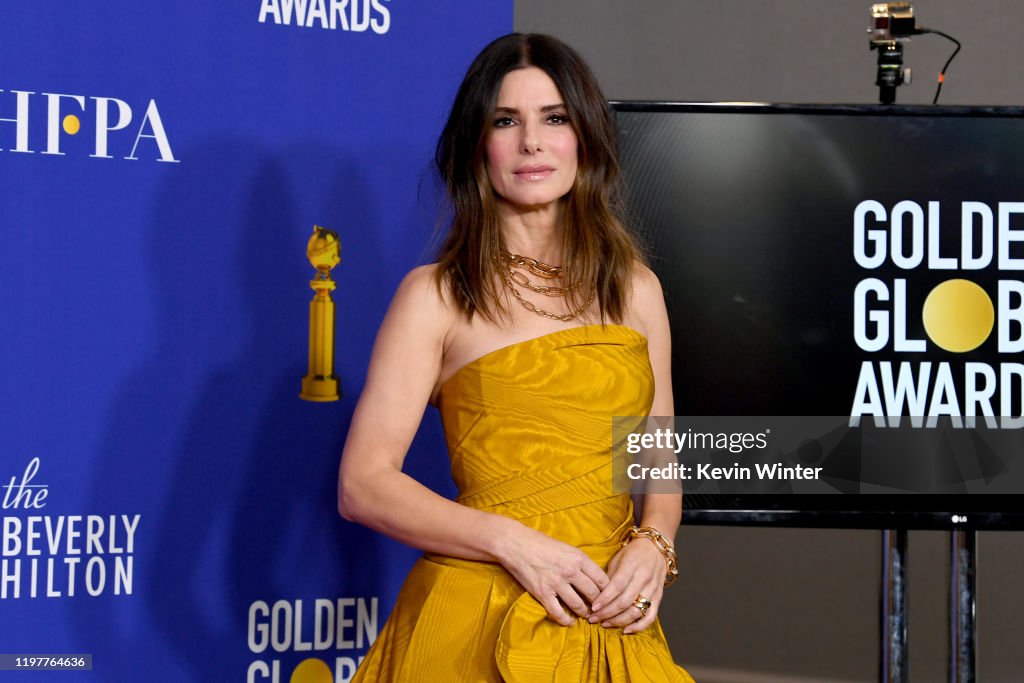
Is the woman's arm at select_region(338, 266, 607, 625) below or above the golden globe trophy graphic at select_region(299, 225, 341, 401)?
below

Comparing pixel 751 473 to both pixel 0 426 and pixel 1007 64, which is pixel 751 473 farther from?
pixel 1007 64

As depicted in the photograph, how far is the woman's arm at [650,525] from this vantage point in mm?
1826

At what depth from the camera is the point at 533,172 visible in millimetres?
2014

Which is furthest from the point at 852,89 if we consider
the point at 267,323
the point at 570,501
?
the point at 570,501

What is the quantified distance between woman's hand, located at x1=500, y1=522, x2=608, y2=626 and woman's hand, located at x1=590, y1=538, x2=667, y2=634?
0.07 ft

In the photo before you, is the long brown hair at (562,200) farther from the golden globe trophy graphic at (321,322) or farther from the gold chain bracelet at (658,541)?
the golden globe trophy graphic at (321,322)

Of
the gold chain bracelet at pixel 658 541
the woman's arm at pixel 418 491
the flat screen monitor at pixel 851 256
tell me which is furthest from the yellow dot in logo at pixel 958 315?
the woman's arm at pixel 418 491

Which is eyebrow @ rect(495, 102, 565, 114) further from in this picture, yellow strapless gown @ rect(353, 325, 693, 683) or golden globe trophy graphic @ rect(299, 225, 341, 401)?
golden globe trophy graphic @ rect(299, 225, 341, 401)

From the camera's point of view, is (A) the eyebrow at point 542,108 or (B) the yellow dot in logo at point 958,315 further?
(B) the yellow dot in logo at point 958,315

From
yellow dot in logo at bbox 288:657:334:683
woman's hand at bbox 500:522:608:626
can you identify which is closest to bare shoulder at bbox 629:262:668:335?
woman's hand at bbox 500:522:608:626

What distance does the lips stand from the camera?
2010mm

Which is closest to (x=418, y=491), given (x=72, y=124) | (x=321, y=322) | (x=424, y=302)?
(x=424, y=302)

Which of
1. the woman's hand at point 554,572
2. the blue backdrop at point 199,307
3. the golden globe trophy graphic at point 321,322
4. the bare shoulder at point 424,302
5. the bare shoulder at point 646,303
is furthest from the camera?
the golden globe trophy graphic at point 321,322

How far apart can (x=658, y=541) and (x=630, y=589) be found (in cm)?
16
